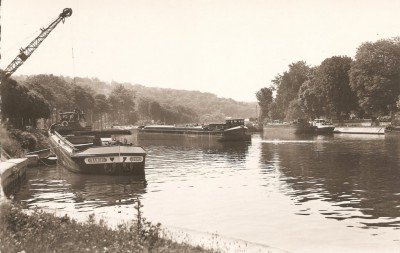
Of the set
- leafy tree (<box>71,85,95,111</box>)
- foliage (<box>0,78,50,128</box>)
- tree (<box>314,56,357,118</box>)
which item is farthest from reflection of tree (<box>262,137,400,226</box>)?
leafy tree (<box>71,85,95,111</box>)

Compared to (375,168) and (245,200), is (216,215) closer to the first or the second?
(245,200)

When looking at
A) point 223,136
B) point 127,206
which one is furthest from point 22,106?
point 127,206

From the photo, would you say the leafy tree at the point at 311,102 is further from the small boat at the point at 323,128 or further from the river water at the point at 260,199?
the river water at the point at 260,199

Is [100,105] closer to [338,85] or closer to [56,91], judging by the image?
[56,91]

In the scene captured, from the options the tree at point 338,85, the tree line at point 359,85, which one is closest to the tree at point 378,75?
the tree line at point 359,85

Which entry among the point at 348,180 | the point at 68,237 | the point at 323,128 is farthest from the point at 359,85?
the point at 68,237

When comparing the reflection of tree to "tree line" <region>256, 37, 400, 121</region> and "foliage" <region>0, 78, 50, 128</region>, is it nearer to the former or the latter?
"foliage" <region>0, 78, 50, 128</region>
